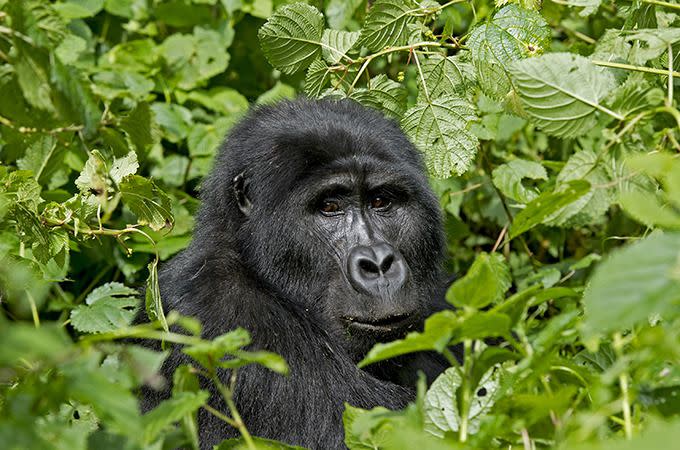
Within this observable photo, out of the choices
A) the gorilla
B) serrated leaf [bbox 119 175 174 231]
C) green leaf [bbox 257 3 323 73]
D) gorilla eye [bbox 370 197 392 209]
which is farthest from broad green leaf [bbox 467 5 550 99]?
serrated leaf [bbox 119 175 174 231]

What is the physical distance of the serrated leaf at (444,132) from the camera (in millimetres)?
3832

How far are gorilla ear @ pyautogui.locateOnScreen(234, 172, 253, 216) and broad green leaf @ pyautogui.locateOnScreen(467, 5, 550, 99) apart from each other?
1003 mm

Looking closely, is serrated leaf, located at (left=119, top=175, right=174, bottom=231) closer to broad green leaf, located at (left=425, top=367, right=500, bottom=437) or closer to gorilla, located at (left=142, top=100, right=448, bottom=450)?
gorilla, located at (left=142, top=100, right=448, bottom=450)

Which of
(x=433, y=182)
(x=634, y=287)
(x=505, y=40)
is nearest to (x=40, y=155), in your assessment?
(x=433, y=182)

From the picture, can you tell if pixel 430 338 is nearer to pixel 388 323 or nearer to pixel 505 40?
pixel 388 323

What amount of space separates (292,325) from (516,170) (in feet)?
5.64

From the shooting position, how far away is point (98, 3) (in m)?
5.96

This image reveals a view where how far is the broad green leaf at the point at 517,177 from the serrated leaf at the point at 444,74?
63 centimetres

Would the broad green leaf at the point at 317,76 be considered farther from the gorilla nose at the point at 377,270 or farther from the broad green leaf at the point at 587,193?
the broad green leaf at the point at 587,193

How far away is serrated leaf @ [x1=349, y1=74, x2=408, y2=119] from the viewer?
4.16m

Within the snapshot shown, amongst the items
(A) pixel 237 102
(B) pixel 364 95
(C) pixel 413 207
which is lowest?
(A) pixel 237 102

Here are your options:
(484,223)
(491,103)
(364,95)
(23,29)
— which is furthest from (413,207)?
(484,223)

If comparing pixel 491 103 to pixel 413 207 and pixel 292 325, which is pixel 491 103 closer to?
pixel 413 207

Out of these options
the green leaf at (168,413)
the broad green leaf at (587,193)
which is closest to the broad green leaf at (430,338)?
the green leaf at (168,413)
